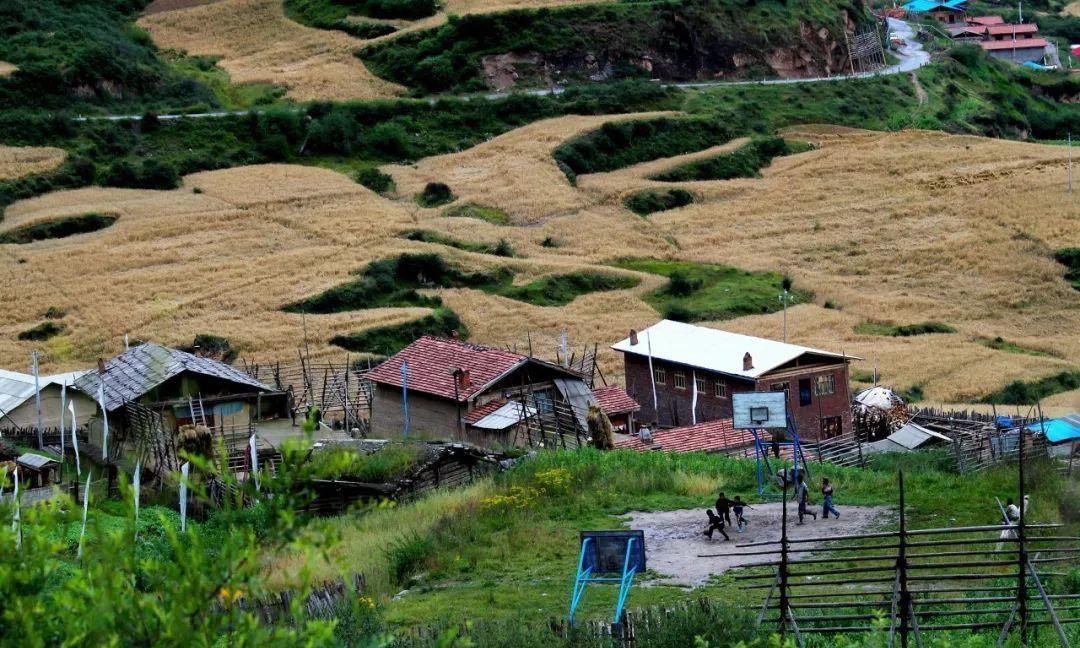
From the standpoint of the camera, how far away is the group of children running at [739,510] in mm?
24547

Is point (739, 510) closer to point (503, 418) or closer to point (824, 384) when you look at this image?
point (503, 418)

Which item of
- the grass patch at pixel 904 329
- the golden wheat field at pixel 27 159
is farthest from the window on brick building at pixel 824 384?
the golden wheat field at pixel 27 159

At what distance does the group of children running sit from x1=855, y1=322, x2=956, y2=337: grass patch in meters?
35.9

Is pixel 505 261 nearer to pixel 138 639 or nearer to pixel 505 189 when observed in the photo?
pixel 505 189

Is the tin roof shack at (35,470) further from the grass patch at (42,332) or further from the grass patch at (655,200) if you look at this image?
the grass patch at (655,200)

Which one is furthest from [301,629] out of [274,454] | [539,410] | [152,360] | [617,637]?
[152,360]

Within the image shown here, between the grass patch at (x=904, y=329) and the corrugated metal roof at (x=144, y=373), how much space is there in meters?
30.8

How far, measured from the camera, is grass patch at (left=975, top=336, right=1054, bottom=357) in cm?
5838

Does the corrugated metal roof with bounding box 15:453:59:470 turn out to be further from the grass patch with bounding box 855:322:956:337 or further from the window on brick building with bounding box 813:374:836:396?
the grass patch with bounding box 855:322:956:337

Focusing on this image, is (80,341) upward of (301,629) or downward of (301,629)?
downward

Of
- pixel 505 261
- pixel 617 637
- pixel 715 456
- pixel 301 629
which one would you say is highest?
pixel 301 629

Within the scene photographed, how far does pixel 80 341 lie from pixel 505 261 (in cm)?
2033

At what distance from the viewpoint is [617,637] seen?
17812mm

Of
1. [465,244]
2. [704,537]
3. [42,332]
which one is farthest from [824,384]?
[465,244]
